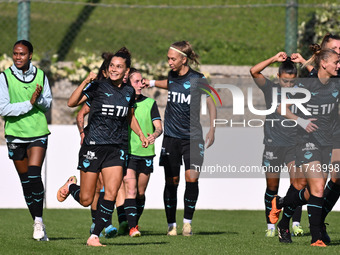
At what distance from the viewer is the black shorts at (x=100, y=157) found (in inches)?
298

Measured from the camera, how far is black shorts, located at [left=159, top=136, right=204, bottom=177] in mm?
9180

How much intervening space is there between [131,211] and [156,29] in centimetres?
761

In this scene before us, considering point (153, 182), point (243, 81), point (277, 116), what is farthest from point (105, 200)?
point (243, 81)

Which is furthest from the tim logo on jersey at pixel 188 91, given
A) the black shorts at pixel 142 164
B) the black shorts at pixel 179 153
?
the black shorts at pixel 142 164

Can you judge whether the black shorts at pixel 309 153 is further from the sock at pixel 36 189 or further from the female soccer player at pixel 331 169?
the sock at pixel 36 189

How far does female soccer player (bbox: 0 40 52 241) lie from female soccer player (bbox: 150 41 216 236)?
5.28 feet

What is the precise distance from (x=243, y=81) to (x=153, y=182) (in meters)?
2.66

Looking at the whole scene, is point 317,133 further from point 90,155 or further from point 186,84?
point 90,155

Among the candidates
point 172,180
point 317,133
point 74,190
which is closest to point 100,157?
point 74,190

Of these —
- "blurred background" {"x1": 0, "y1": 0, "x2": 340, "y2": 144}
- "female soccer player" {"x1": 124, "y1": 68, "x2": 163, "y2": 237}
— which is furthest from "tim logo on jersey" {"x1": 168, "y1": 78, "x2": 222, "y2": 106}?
"blurred background" {"x1": 0, "y1": 0, "x2": 340, "y2": 144}

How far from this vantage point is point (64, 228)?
391 inches

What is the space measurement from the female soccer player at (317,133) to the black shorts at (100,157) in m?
1.80

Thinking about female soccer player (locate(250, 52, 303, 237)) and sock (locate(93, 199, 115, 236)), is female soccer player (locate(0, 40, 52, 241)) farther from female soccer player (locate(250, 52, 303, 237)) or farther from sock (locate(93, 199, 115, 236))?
female soccer player (locate(250, 52, 303, 237))

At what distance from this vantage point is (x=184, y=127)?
30.4 feet
